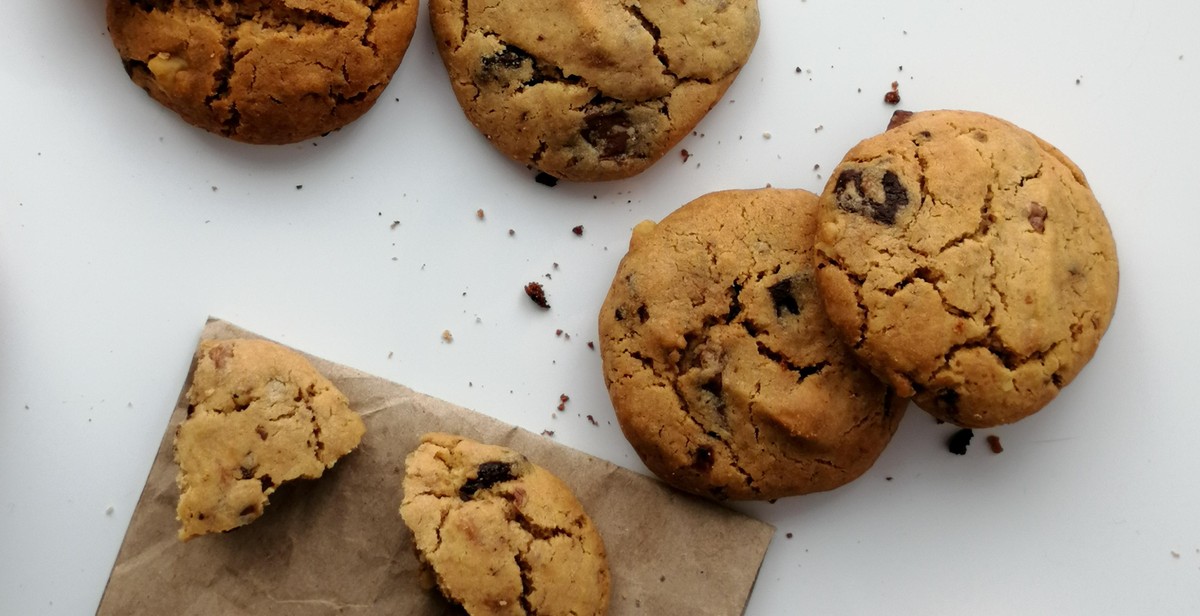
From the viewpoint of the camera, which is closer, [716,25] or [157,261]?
[716,25]

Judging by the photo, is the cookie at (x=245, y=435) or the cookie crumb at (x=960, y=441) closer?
the cookie at (x=245, y=435)

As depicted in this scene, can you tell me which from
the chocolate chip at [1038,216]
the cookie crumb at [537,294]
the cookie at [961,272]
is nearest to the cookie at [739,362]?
the cookie at [961,272]

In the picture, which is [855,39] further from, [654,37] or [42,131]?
[42,131]

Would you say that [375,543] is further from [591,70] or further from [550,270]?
[591,70]

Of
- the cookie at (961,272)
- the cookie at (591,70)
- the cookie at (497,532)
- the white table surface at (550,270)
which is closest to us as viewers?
the cookie at (961,272)

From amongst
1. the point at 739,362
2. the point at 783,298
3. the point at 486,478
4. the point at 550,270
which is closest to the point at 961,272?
the point at 783,298

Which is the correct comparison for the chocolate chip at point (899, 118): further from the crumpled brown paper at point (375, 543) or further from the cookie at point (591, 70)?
the crumpled brown paper at point (375, 543)

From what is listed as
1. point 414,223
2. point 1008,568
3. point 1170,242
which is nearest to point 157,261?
point 414,223
